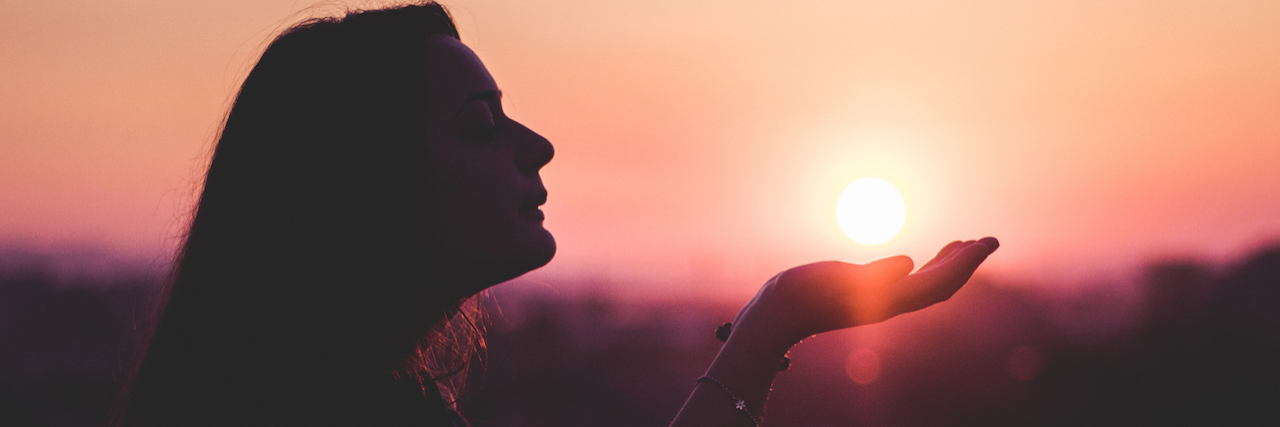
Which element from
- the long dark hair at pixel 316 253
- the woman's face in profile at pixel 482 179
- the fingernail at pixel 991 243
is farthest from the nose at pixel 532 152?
the fingernail at pixel 991 243

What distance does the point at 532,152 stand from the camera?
195cm

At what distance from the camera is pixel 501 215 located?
1.83 meters

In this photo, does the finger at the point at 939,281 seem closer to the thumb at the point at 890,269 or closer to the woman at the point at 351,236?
the thumb at the point at 890,269

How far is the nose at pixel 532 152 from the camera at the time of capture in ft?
6.32

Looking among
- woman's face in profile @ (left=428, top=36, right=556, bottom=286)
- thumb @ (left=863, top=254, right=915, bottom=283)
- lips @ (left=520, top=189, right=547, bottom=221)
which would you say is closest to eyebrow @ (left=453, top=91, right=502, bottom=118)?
woman's face in profile @ (left=428, top=36, right=556, bottom=286)

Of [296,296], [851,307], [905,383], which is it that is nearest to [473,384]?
[296,296]

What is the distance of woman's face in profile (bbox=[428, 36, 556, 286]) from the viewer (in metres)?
1.81

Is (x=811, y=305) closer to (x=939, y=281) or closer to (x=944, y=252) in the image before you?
(x=939, y=281)

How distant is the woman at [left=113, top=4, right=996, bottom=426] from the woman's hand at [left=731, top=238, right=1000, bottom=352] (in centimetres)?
14

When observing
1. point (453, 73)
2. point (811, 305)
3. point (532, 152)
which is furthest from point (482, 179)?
point (811, 305)

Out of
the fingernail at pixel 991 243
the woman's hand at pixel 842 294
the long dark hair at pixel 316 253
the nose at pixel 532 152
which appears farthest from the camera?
the fingernail at pixel 991 243

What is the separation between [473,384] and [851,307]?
1452 mm

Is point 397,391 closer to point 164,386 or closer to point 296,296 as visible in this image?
point 296,296

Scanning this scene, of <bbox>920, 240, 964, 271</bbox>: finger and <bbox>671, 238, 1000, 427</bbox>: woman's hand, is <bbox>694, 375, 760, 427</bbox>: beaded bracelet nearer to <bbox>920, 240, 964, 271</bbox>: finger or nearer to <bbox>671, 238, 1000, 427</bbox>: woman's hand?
<bbox>671, 238, 1000, 427</bbox>: woman's hand
